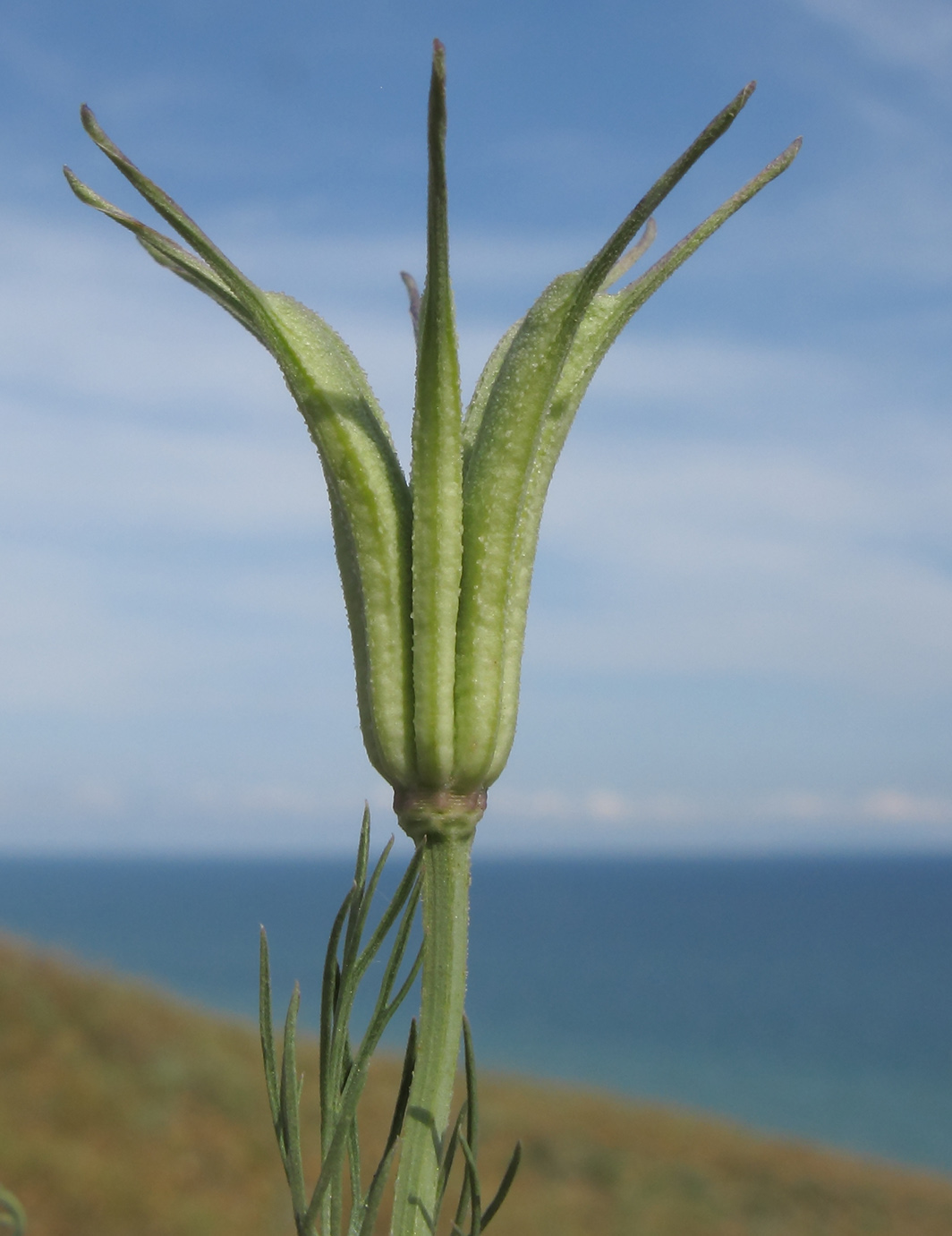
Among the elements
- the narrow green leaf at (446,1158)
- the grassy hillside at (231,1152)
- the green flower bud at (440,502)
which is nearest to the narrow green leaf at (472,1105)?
the narrow green leaf at (446,1158)

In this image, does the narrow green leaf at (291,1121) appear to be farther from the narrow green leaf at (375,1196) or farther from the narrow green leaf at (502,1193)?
the narrow green leaf at (502,1193)

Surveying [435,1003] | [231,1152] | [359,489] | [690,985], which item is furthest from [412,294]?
[690,985]

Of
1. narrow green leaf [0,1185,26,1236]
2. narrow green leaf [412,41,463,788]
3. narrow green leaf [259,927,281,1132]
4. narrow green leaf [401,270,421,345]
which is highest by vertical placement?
narrow green leaf [401,270,421,345]

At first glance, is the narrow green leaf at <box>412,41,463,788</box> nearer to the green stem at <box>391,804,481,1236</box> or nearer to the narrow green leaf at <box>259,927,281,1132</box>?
the green stem at <box>391,804,481,1236</box>

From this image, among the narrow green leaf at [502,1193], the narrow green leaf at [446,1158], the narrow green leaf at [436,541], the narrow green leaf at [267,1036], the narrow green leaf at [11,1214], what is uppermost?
the narrow green leaf at [436,541]

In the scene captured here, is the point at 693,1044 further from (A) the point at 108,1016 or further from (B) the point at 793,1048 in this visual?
(A) the point at 108,1016

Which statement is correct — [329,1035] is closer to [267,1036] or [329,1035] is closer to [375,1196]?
[267,1036]

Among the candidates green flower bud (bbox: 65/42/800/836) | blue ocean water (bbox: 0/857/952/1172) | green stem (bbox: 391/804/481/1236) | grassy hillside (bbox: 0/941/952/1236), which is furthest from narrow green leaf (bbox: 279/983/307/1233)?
blue ocean water (bbox: 0/857/952/1172)
